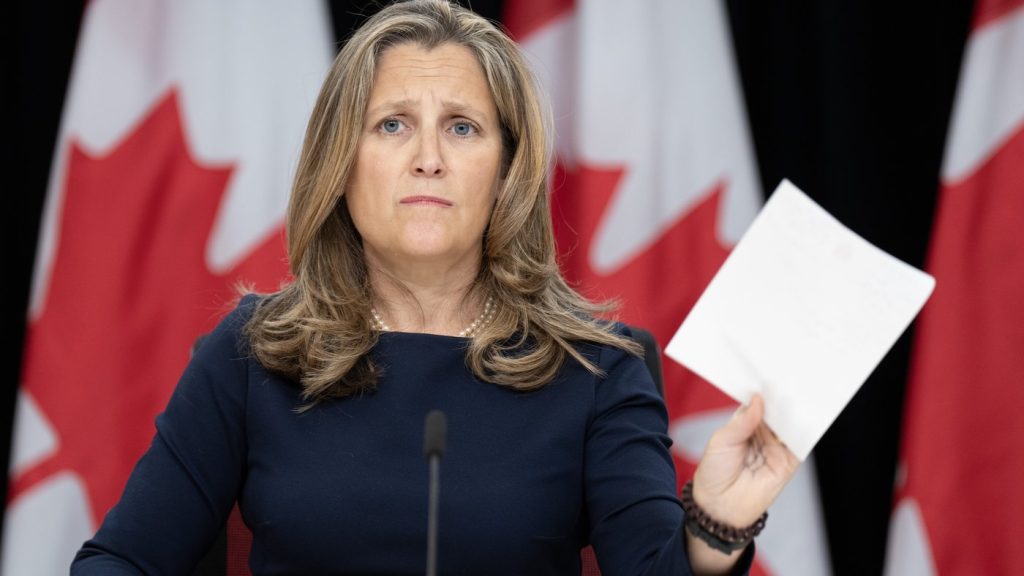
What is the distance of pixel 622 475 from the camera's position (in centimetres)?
151

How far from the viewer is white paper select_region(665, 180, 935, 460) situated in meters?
1.11

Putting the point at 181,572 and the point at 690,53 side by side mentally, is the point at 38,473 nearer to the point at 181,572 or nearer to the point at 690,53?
the point at 181,572

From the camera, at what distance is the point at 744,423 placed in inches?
46.5

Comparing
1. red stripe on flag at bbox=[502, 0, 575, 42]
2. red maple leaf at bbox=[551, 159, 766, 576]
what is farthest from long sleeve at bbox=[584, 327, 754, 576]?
red stripe on flag at bbox=[502, 0, 575, 42]

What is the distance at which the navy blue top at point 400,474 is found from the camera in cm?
148

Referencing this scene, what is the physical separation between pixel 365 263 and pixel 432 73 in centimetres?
30

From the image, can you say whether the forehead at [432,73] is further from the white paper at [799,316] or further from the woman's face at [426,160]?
the white paper at [799,316]

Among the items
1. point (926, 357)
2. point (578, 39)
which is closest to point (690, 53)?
point (578, 39)

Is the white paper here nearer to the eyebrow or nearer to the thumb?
the thumb

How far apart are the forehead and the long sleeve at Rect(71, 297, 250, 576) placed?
1.40 ft

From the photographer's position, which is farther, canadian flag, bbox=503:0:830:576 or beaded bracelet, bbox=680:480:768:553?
A: canadian flag, bbox=503:0:830:576

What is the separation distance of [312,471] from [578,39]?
1249mm

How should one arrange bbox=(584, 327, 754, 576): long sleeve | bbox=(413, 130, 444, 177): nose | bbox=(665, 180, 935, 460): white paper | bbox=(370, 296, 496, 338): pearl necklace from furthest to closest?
bbox=(370, 296, 496, 338): pearl necklace < bbox=(413, 130, 444, 177): nose < bbox=(584, 327, 754, 576): long sleeve < bbox=(665, 180, 935, 460): white paper

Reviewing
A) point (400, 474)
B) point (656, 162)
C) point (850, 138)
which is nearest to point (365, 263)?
point (400, 474)
